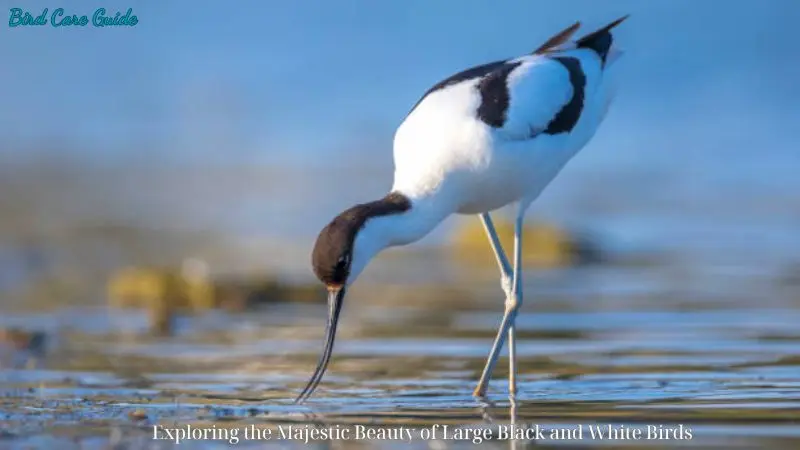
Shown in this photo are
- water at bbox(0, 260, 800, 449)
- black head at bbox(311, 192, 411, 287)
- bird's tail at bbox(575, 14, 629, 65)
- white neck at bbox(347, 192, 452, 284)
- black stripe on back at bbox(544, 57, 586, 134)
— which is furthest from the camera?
bird's tail at bbox(575, 14, 629, 65)

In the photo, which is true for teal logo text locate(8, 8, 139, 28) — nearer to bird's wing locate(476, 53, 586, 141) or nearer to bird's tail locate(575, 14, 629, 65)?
bird's tail locate(575, 14, 629, 65)

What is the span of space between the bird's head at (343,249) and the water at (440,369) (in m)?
0.28

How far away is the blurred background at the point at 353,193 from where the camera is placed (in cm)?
920

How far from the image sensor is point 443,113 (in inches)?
306

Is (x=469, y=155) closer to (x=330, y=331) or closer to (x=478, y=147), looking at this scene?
(x=478, y=147)

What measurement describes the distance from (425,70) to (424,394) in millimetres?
14626

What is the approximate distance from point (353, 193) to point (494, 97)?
8317 millimetres

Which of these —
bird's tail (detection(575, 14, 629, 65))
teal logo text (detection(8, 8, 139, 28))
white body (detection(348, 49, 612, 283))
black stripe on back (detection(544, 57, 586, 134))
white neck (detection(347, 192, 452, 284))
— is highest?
teal logo text (detection(8, 8, 139, 28))

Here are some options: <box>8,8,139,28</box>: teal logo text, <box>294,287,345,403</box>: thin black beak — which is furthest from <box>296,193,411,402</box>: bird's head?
<box>8,8,139,28</box>: teal logo text

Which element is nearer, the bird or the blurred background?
the bird

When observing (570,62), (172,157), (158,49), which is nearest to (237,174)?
(172,157)

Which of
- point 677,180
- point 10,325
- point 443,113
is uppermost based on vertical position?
point 677,180

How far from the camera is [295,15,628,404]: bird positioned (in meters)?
7.36

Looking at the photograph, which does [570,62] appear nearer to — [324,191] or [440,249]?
[440,249]
